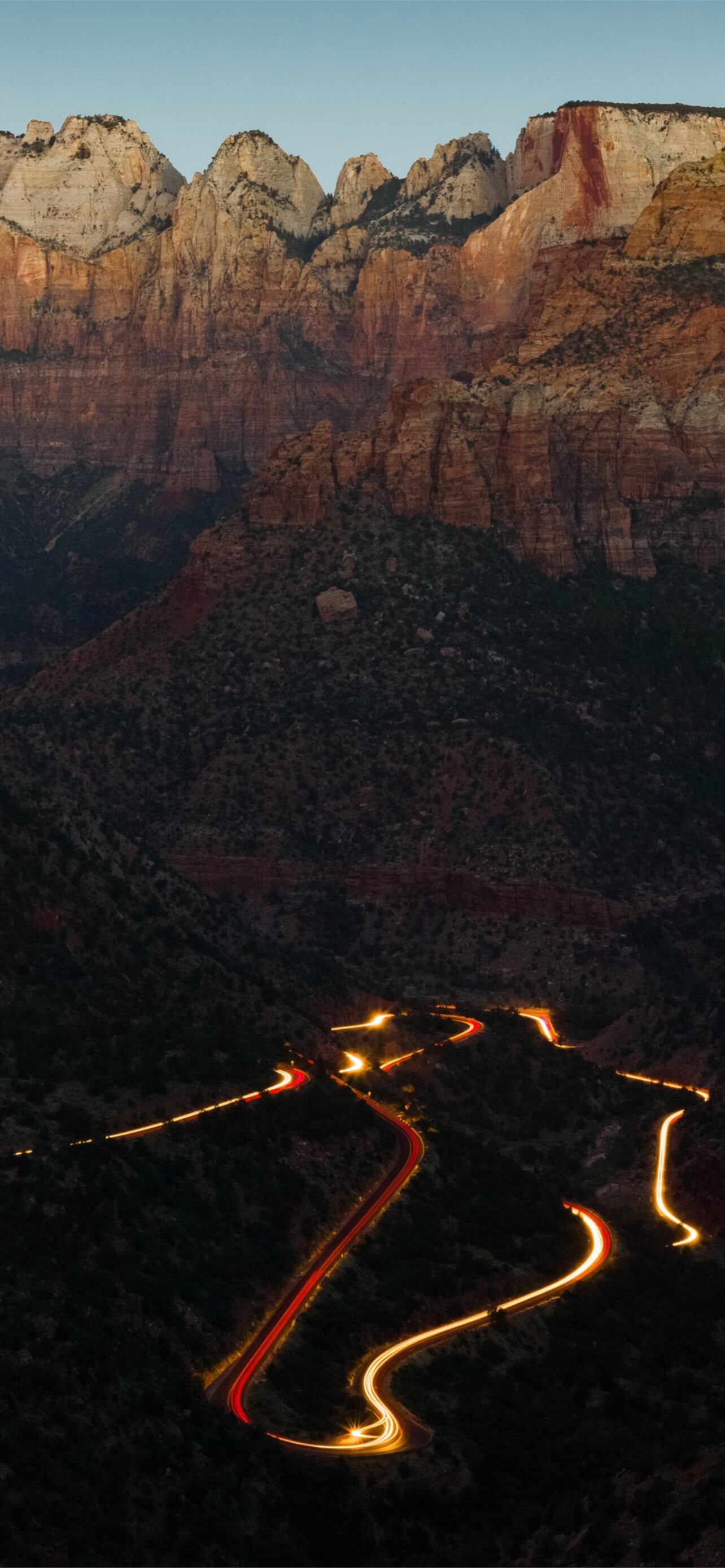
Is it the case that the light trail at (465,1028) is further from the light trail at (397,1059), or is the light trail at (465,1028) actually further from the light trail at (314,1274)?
the light trail at (314,1274)

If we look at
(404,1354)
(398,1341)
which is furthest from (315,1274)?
(404,1354)

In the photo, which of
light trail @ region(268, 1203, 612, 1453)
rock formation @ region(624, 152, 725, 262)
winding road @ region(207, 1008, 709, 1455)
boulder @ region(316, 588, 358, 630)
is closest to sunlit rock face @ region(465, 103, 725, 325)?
rock formation @ region(624, 152, 725, 262)

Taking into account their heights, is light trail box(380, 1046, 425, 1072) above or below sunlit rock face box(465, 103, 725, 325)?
below

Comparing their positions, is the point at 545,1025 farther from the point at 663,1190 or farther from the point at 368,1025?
the point at 663,1190

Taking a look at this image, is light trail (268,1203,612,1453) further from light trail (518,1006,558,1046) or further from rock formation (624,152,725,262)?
rock formation (624,152,725,262)

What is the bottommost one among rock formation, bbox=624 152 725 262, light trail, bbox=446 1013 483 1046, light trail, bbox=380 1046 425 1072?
light trail, bbox=446 1013 483 1046

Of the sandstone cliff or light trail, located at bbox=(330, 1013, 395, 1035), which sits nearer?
light trail, located at bbox=(330, 1013, 395, 1035)

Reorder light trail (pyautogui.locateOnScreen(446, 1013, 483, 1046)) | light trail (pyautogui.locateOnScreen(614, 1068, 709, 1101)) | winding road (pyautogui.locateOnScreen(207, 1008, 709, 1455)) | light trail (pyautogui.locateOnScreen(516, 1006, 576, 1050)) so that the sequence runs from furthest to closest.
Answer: light trail (pyautogui.locateOnScreen(516, 1006, 576, 1050)), light trail (pyautogui.locateOnScreen(446, 1013, 483, 1046)), light trail (pyautogui.locateOnScreen(614, 1068, 709, 1101)), winding road (pyautogui.locateOnScreen(207, 1008, 709, 1455))
